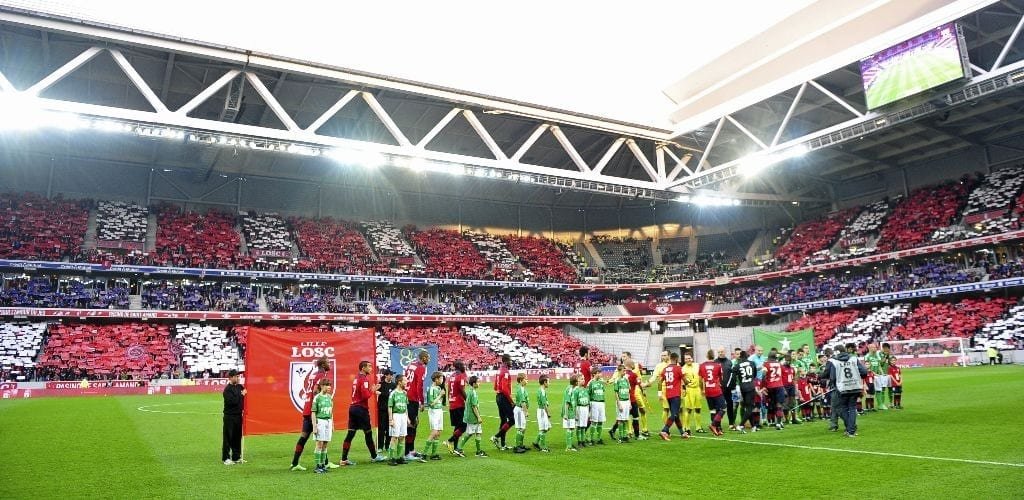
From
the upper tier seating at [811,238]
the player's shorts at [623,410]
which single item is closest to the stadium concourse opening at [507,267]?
the player's shorts at [623,410]

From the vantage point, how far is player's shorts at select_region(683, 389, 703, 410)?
45.9ft

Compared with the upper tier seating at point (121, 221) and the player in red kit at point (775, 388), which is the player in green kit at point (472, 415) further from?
the upper tier seating at point (121, 221)

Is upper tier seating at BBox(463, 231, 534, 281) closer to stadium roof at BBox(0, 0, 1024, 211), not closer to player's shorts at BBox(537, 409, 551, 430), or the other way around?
stadium roof at BBox(0, 0, 1024, 211)

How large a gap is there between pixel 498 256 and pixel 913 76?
34.0m

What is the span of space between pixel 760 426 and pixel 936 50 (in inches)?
782

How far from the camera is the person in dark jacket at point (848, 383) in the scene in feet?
41.0

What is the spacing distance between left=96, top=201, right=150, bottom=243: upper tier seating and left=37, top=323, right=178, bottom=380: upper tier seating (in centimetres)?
695

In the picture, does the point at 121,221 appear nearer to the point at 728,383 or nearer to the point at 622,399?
the point at 622,399

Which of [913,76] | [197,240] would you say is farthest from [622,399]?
[197,240]

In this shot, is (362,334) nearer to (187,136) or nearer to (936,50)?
(187,136)

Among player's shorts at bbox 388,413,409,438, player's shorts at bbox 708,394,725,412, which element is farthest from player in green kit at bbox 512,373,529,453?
player's shorts at bbox 708,394,725,412

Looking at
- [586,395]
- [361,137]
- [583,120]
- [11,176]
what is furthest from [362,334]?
[11,176]

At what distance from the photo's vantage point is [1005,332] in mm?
34500

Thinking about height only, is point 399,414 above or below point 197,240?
below
